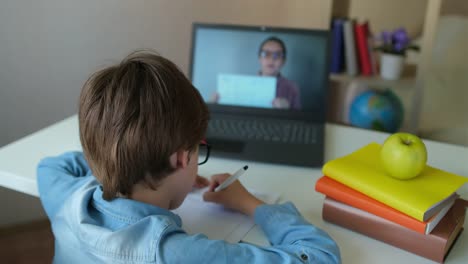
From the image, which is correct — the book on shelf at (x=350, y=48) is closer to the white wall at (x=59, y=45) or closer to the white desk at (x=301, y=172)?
the white wall at (x=59, y=45)

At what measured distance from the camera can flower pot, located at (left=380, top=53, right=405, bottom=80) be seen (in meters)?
2.51

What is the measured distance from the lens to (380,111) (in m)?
2.44

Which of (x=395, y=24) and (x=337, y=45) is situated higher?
(x=395, y=24)

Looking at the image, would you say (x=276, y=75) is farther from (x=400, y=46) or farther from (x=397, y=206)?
(x=400, y=46)

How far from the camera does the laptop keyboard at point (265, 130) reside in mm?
1272

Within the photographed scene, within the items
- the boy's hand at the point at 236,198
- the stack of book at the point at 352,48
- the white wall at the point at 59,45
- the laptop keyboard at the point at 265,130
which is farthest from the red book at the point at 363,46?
the boy's hand at the point at 236,198

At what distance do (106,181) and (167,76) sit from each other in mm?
198

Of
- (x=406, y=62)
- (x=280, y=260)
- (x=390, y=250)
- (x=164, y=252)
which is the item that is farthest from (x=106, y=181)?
(x=406, y=62)

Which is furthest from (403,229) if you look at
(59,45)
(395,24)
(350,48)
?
(395,24)

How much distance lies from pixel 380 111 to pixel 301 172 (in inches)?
56.2

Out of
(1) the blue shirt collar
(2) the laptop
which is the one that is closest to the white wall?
(2) the laptop

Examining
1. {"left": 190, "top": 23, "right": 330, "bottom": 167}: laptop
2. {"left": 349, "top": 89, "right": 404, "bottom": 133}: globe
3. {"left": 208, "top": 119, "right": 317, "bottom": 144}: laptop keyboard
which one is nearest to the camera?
{"left": 208, "top": 119, "right": 317, "bottom": 144}: laptop keyboard

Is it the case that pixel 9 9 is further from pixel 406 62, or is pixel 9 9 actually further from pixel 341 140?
pixel 406 62

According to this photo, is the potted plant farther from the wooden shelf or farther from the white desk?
the white desk
